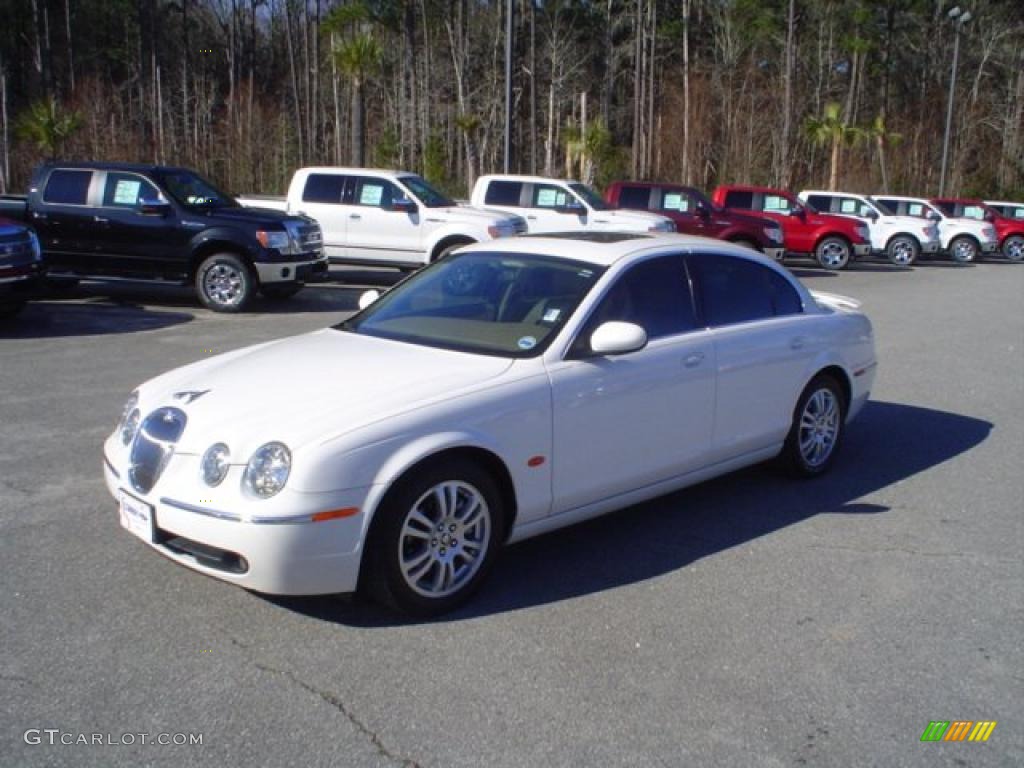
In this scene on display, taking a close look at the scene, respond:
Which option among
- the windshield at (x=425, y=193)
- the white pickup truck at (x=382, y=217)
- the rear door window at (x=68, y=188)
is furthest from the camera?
Result: the windshield at (x=425, y=193)

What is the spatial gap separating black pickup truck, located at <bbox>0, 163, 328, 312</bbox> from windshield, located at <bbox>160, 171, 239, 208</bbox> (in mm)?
40

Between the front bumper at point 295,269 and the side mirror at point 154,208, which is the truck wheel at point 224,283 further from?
the side mirror at point 154,208

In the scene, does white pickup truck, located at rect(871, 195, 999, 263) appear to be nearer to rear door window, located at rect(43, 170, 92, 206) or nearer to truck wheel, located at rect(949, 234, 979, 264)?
truck wheel, located at rect(949, 234, 979, 264)

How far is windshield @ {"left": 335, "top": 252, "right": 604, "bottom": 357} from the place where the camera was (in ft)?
15.9

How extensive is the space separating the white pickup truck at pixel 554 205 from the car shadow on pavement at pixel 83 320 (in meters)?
7.98

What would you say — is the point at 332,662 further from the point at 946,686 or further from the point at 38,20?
the point at 38,20

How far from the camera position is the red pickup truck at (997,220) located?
28031mm

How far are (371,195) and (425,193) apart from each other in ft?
3.00

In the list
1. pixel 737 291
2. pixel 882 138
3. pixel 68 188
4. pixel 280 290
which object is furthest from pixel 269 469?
pixel 882 138

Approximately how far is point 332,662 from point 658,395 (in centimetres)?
212

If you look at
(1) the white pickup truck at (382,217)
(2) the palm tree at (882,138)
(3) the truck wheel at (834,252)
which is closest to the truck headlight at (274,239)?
(1) the white pickup truck at (382,217)

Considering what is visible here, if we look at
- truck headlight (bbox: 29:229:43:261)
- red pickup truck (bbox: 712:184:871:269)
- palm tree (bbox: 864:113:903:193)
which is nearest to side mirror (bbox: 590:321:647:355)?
truck headlight (bbox: 29:229:43:261)

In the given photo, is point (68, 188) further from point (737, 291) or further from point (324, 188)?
point (737, 291)

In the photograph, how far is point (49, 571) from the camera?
15.1ft
